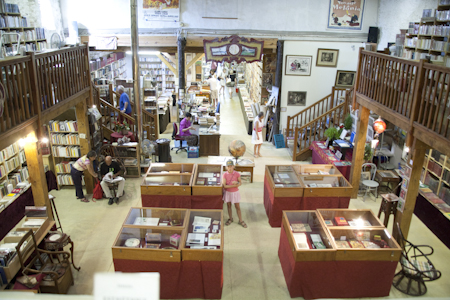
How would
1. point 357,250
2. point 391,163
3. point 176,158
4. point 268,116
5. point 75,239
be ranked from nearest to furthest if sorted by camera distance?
point 357,250
point 75,239
point 391,163
point 176,158
point 268,116

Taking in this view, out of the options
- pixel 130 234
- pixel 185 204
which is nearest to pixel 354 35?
pixel 185 204

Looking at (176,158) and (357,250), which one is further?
(176,158)

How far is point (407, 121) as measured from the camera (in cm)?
611

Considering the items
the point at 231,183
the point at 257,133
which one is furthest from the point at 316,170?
the point at 257,133

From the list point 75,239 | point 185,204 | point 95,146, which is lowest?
point 75,239

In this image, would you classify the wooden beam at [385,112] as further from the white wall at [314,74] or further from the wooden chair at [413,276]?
the white wall at [314,74]

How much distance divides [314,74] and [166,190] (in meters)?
7.71

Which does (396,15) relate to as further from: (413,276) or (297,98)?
(413,276)

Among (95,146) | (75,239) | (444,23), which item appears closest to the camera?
(75,239)

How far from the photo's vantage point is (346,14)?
39.6 feet

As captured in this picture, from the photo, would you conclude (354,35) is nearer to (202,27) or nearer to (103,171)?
(202,27)

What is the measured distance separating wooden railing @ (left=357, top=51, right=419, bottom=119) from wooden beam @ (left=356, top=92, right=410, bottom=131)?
6 centimetres

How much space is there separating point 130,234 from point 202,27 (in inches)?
340

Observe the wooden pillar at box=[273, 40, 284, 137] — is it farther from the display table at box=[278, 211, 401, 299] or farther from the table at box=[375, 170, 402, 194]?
the display table at box=[278, 211, 401, 299]
